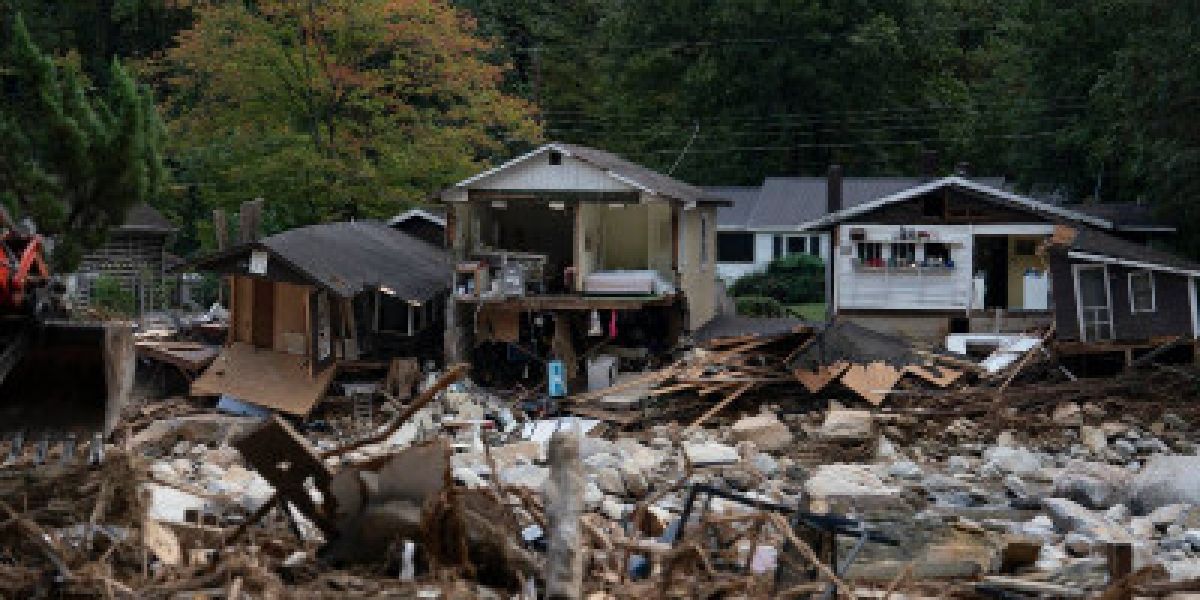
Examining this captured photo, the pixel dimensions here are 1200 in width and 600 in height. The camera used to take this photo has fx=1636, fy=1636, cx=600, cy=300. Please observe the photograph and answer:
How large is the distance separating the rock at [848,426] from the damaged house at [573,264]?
613 cm

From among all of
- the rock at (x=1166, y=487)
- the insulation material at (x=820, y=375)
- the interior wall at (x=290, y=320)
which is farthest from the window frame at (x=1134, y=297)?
the interior wall at (x=290, y=320)

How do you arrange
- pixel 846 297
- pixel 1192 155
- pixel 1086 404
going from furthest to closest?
pixel 846 297
pixel 1192 155
pixel 1086 404

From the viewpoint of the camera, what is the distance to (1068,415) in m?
26.4

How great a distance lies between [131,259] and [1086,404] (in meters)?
27.4

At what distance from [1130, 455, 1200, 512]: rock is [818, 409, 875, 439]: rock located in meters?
5.50

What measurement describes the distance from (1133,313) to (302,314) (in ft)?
48.5

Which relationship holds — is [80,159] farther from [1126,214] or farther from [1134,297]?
[1126,214]

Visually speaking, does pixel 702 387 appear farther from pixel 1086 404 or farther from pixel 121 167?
pixel 121 167

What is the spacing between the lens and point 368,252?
105 feet

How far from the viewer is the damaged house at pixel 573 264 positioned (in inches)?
1233

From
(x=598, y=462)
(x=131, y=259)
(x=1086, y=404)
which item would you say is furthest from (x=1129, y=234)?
(x=131, y=259)

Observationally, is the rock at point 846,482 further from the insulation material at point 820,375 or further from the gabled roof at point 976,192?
the gabled roof at point 976,192

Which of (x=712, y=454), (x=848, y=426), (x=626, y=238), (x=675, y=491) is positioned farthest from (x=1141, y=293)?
(x=675, y=491)

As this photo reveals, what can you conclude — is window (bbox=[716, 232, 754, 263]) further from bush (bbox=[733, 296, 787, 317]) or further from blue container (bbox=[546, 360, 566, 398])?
blue container (bbox=[546, 360, 566, 398])
